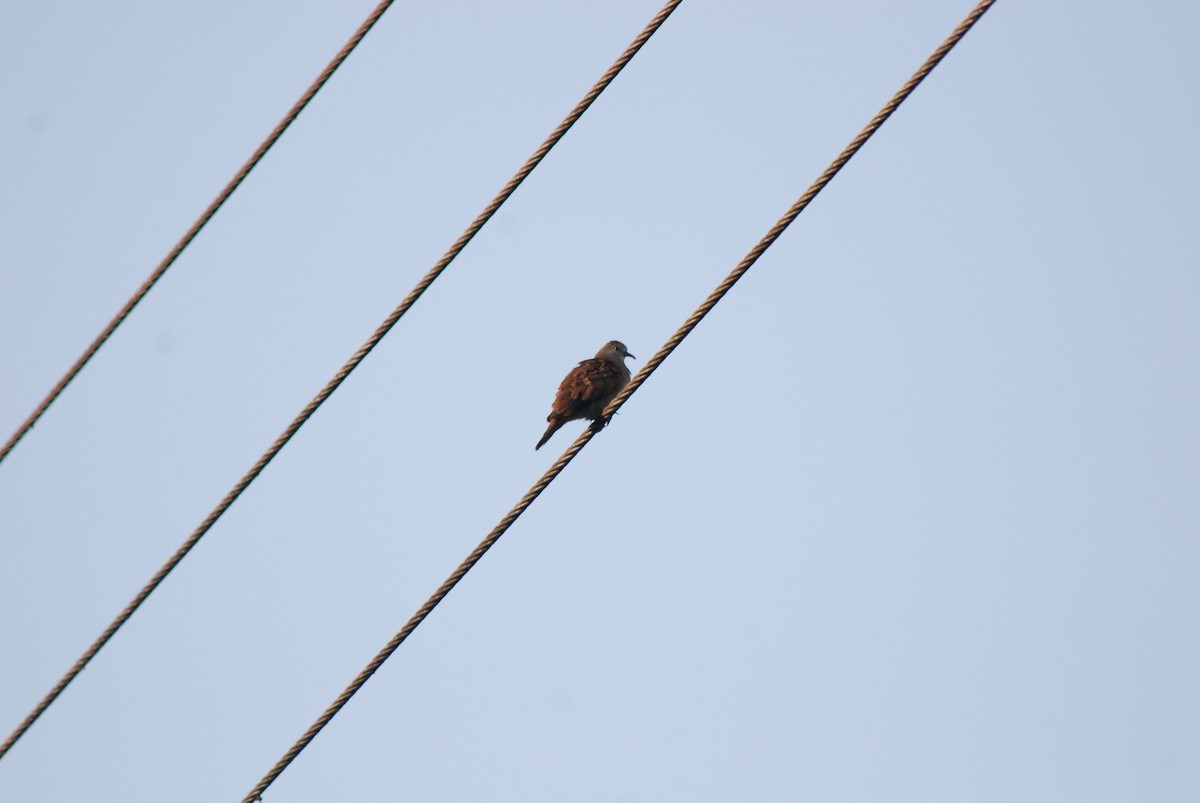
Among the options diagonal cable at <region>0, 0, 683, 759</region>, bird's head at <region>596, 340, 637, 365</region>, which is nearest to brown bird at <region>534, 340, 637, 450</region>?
bird's head at <region>596, 340, 637, 365</region>

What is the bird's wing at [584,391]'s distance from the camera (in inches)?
437

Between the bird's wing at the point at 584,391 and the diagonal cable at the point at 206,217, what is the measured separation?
473 cm

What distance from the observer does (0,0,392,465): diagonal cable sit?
6422 millimetres

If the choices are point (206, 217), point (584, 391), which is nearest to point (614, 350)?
point (584, 391)

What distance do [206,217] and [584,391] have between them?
15.8 feet

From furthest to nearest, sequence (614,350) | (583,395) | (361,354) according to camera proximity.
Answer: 1. (614,350)
2. (583,395)
3. (361,354)

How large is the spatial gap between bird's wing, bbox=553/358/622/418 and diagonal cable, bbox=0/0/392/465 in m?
4.73

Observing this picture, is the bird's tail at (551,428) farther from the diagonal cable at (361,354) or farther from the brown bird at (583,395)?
the diagonal cable at (361,354)

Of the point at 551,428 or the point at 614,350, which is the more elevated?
the point at 614,350

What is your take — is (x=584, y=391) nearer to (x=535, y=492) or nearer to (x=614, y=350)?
(x=614, y=350)

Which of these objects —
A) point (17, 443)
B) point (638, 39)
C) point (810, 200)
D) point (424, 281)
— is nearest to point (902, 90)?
point (810, 200)

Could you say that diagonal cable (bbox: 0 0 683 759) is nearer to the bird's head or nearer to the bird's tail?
the bird's tail

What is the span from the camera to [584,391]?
1112 centimetres

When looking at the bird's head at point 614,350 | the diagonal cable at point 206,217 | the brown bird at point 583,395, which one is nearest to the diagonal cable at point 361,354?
the diagonal cable at point 206,217
